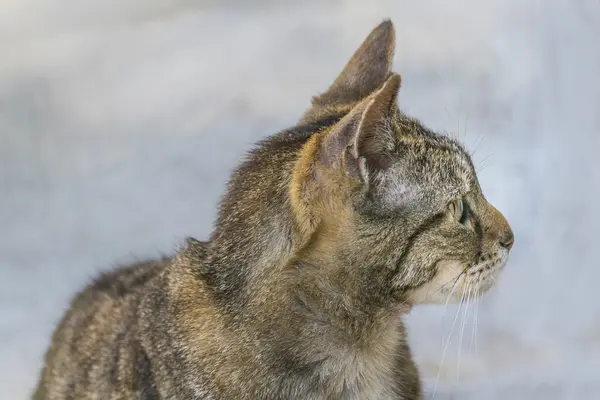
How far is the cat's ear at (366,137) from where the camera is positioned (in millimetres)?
1869

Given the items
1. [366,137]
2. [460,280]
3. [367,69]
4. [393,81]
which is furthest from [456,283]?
[367,69]

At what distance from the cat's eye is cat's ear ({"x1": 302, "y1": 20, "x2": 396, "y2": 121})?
1.53 feet

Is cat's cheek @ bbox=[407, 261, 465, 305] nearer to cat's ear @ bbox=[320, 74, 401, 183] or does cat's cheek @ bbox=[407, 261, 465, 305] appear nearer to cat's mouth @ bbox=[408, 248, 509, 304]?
cat's mouth @ bbox=[408, 248, 509, 304]

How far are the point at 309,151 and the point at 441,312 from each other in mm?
1472

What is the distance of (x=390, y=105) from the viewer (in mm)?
1931

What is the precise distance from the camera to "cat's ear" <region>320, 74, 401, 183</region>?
1.87m

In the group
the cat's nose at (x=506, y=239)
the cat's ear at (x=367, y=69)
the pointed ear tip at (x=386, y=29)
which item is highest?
the pointed ear tip at (x=386, y=29)

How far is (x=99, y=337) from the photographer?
2639 mm

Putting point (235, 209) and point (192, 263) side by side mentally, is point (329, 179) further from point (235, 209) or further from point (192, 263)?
point (192, 263)

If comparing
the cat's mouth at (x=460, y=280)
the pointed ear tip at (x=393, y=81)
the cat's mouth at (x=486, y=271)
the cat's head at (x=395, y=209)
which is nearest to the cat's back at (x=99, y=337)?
the cat's head at (x=395, y=209)

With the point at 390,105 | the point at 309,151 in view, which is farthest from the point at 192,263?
the point at 390,105

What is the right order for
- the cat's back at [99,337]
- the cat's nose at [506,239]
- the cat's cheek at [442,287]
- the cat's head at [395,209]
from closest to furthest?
the cat's head at [395,209], the cat's cheek at [442,287], the cat's nose at [506,239], the cat's back at [99,337]

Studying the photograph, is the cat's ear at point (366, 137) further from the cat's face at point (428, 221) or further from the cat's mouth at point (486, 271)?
the cat's mouth at point (486, 271)

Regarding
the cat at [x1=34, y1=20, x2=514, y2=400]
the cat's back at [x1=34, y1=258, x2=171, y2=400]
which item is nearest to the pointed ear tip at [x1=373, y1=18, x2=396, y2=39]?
the cat at [x1=34, y1=20, x2=514, y2=400]
